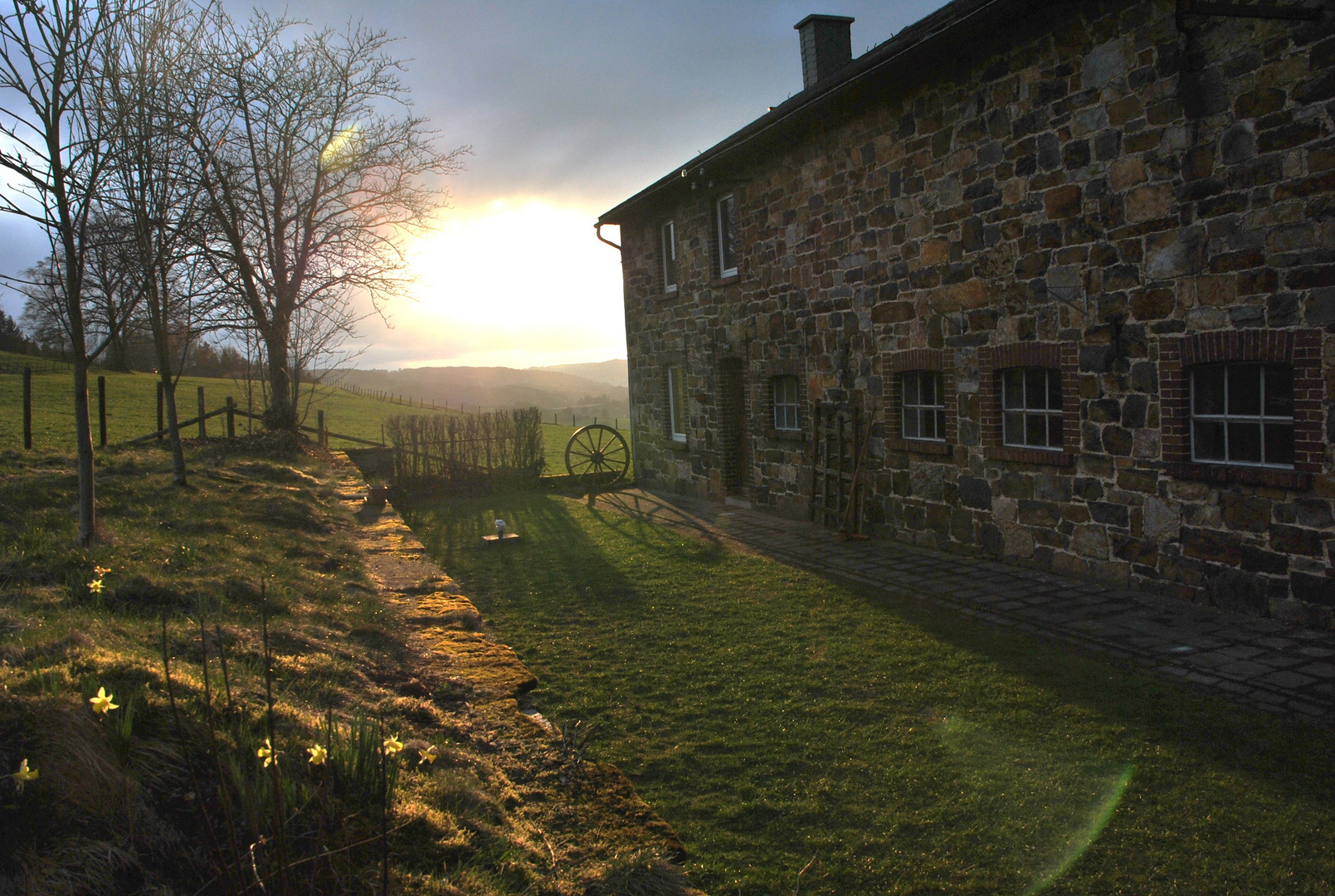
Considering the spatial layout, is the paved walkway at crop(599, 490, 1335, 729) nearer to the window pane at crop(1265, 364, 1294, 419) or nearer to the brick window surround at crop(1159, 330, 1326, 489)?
the brick window surround at crop(1159, 330, 1326, 489)

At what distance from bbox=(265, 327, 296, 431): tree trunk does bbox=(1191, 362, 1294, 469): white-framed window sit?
17468 mm

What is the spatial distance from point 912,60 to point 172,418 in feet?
30.9

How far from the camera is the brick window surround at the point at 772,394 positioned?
36.2ft

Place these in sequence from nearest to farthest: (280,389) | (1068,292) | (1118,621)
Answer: (1118,621) < (1068,292) < (280,389)

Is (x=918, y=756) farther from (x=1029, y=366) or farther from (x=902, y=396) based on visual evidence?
(x=902, y=396)

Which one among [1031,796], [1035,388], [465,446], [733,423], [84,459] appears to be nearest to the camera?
[1031,796]

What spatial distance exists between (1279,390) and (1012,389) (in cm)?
239

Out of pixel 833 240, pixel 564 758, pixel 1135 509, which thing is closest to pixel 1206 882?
pixel 564 758

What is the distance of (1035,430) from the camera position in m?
7.82

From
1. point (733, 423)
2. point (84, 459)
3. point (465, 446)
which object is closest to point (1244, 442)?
point (733, 423)

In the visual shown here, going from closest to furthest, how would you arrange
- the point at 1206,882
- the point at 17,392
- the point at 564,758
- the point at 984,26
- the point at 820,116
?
the point at 1206,882 → the point at 564,758 → the point at 984,26 → the point at 820,116 → the point at 17,392

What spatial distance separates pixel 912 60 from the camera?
27.4ft

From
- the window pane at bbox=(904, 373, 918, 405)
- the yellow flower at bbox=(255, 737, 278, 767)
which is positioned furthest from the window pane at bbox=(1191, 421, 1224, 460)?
the yellow flower at bbox=(255, 737, 278, 767)

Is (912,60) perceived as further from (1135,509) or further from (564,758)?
(564,758)
